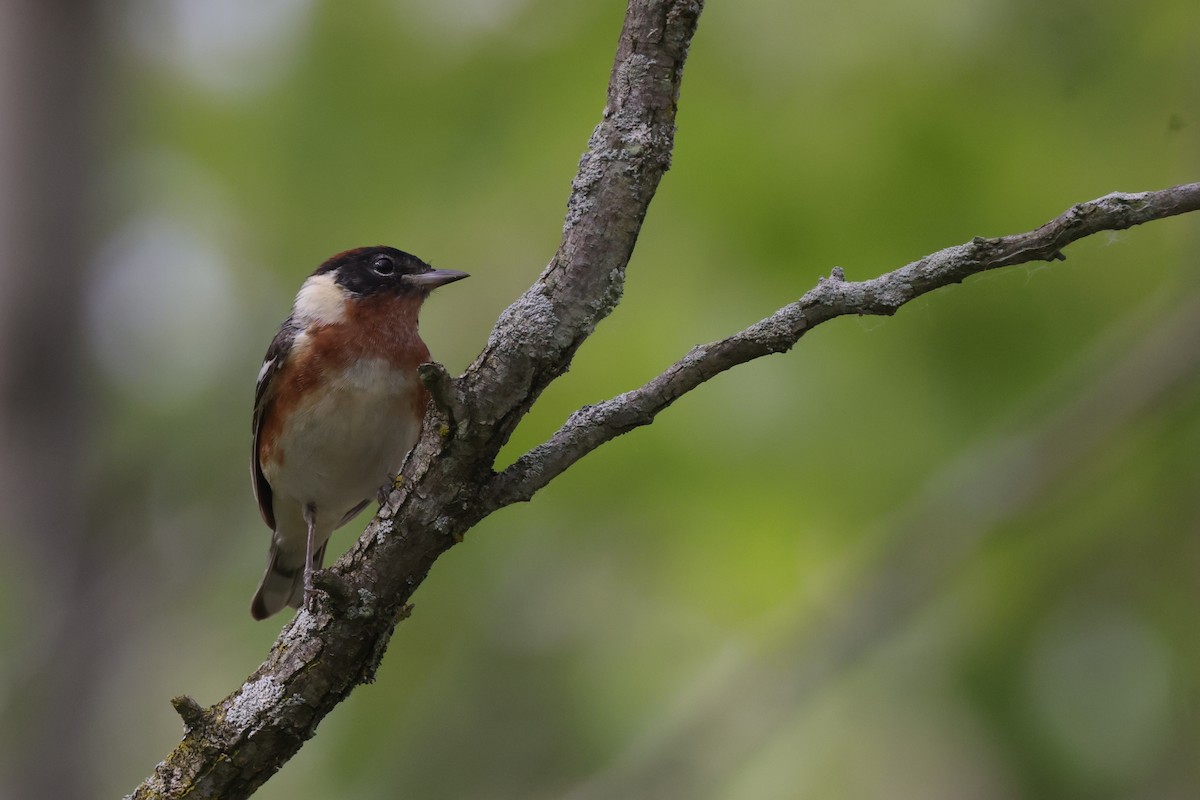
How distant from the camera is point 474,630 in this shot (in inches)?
254

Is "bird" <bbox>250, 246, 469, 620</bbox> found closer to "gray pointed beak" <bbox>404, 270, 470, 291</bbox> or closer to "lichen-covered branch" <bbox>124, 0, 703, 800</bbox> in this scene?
"gray pointed beak" <bbox>404, 270, 470, 291</bbox>

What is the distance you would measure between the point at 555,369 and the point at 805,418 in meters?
2.49

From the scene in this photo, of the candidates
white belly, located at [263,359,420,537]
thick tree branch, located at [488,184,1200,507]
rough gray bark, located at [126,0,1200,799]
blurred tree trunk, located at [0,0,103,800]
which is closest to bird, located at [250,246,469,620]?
white belly, located at [263,359,420,537]

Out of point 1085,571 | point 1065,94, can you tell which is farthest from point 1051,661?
point 1065,94

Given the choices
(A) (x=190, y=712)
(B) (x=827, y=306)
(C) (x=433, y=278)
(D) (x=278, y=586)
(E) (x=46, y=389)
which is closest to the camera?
(B) (x=827, y=306)

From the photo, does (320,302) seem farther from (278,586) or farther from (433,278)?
(278,586)

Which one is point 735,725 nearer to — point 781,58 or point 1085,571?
point 1085,571

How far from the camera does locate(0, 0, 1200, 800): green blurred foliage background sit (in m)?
4.78

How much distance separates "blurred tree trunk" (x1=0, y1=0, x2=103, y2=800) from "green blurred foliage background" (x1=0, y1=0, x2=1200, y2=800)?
0.09 metres

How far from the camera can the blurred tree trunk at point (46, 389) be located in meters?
5.24

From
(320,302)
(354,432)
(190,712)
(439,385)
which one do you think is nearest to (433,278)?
(320,302)

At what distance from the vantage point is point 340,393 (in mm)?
5375

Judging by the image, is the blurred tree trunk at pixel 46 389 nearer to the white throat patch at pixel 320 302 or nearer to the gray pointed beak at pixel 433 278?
the white throat patch at pixel 320 302

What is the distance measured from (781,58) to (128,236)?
12.0 feet
